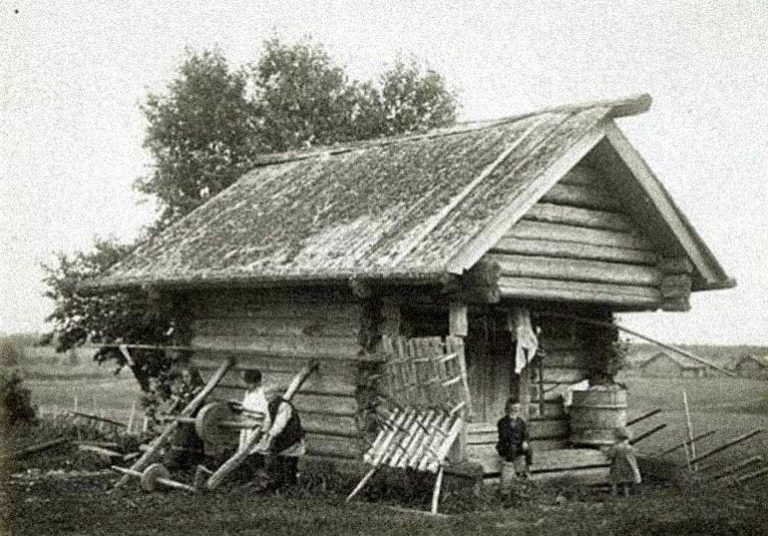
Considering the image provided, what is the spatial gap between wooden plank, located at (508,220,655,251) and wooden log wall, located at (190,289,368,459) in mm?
2338

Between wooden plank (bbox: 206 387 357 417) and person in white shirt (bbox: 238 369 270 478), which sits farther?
wooden plank (bbox: 206 387 357 417)

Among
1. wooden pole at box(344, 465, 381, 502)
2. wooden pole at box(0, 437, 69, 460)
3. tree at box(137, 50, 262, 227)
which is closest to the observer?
wooden pole at box(344, 465, 381, 502)

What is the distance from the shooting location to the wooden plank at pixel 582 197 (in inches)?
557

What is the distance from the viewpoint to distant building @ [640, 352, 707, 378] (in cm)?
4804

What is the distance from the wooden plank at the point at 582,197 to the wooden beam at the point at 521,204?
0.80 metres

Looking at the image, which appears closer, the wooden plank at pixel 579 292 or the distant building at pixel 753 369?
the wooden plank at pixel 579 292

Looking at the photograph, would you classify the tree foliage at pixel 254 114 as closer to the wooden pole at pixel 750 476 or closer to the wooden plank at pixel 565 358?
the wooden plank at pixel 565 358

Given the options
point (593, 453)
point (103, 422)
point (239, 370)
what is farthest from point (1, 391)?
point (593, 453)

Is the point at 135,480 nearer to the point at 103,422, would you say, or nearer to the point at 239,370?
the point at 239,370

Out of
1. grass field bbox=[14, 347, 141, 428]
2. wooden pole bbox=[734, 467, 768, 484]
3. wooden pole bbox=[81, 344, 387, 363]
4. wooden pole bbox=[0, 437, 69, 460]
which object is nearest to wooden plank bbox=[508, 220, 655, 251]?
wooden pole bbox=[81, 344, 387, 363]

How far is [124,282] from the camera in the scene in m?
16.9

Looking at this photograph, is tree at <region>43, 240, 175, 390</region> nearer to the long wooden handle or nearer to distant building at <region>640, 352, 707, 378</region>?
the long wooden handle

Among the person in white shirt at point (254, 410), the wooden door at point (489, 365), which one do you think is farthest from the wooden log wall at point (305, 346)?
the wooden door at point (489, 365)

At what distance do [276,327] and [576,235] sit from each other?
453cm
